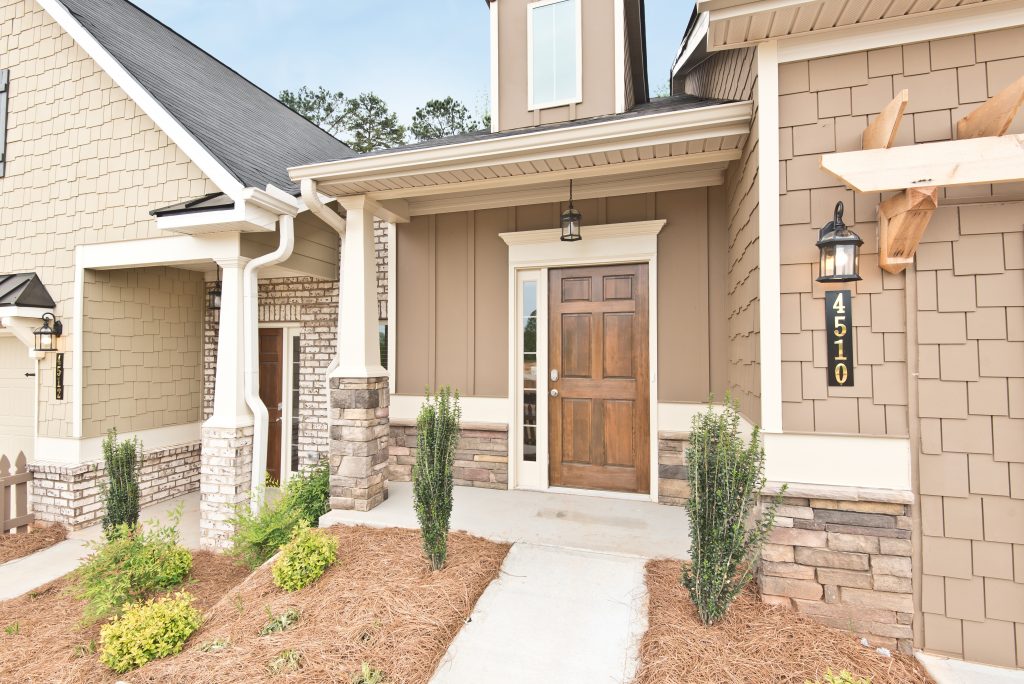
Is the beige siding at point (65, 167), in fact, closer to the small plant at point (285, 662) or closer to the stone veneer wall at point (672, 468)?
the small plant at point (285, 662)

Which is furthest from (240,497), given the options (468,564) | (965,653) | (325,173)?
(965,653)

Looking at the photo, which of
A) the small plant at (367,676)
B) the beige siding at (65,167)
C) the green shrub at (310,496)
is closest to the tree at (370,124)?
the beige siding at (65,167)

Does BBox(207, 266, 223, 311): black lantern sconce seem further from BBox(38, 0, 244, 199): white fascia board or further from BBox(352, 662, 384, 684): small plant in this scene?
BBox(352, 662, 384, 684): small plant

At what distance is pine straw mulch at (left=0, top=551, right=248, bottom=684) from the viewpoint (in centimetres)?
249

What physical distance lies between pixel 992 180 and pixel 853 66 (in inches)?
33.4

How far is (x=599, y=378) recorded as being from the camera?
4.05 meters

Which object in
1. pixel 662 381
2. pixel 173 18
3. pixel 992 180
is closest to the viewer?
pixel 992 180

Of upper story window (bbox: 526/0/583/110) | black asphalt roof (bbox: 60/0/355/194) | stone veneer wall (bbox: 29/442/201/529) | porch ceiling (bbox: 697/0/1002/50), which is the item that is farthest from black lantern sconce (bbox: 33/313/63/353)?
porch ceiling (bbox: 697/0/1002/50)

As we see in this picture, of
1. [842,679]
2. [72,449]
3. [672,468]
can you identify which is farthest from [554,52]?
[72,449]

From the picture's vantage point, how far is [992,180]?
75.2 inches

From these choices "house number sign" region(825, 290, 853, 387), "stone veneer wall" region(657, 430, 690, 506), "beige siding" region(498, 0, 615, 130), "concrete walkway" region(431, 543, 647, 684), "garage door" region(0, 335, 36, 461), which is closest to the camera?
"concrete walkway" region(431, 543, 647, 684)

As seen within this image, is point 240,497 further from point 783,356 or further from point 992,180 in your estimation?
point 992,180

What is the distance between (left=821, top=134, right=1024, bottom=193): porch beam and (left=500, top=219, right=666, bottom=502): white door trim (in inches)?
73.2

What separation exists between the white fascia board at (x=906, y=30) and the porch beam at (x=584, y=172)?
0.71 metres
